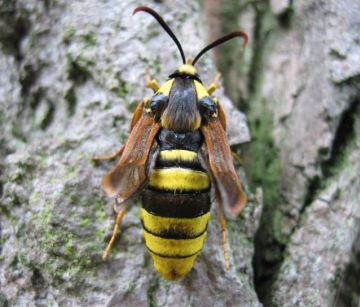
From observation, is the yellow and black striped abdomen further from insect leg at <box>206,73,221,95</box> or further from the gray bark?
insect leg at <box>206,73,221,95</box>

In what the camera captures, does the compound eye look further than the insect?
Yes

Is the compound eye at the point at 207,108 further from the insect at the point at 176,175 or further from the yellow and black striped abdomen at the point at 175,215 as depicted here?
the yellow and black striped abdomen at the point at 175,215

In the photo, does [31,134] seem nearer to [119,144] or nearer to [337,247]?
[119,144]

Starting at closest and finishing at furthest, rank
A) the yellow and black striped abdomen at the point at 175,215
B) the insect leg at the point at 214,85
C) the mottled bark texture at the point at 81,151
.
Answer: the yellow and black striped abdomen at the point at 175,215, the mottled bark texture at the point at 81,151, the insect leg at the point at 214,85

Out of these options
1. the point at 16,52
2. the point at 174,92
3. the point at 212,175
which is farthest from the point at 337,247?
the point at 16,52

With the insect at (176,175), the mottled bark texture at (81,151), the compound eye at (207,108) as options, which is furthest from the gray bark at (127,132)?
the compound eye at (207,108)

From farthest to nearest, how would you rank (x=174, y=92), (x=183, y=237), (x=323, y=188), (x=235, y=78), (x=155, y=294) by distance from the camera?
1. (x=235, y=78)
2. (x=323, y=188)
3. (x=174, y=92)
4. (x=155, y=294)
5. (x=183, y=237)

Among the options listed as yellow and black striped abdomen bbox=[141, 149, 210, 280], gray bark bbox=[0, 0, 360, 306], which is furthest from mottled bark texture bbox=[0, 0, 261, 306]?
yellow and black striped abdomen bbox=[141, 149, 210, 280]
